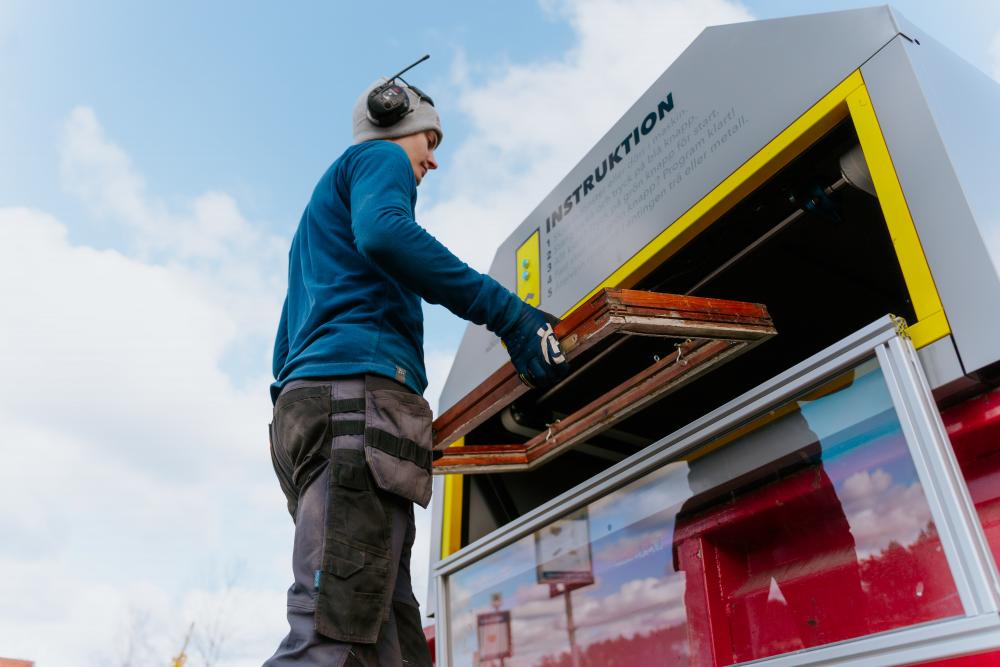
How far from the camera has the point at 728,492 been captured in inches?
65.2

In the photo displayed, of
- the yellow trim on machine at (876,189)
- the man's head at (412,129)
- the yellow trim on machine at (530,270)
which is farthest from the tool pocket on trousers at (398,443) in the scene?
the yellow trim on machine at (530,270)

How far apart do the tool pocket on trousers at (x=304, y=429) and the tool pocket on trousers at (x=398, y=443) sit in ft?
0.24

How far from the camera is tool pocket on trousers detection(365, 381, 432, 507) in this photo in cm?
132

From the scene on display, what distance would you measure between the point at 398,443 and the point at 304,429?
158 mm

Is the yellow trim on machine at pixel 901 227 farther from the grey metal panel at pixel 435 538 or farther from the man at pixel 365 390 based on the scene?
the grey metal panel at pixel 435 538

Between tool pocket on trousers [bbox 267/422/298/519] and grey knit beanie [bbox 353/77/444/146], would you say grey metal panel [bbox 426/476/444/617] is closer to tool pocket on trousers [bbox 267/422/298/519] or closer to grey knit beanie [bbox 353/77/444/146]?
tool pocket on trousers [bbox 267/422/298/519]

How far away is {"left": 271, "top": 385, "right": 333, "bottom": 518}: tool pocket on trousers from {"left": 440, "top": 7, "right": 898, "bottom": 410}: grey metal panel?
3.26 feet

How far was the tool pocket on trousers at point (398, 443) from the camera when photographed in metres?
1.32

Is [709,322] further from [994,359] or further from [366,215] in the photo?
[366,215]

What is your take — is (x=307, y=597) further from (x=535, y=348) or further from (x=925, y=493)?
(x=925, y=493)

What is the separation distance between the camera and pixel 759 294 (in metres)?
2.31

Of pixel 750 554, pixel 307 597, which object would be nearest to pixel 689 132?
pixel 750 554

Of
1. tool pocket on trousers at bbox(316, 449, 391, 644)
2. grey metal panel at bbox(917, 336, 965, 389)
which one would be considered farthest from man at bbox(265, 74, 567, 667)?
grey metal panel at bbox(917, 336, 965, 389)

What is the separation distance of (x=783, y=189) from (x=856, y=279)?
0.62 meters
